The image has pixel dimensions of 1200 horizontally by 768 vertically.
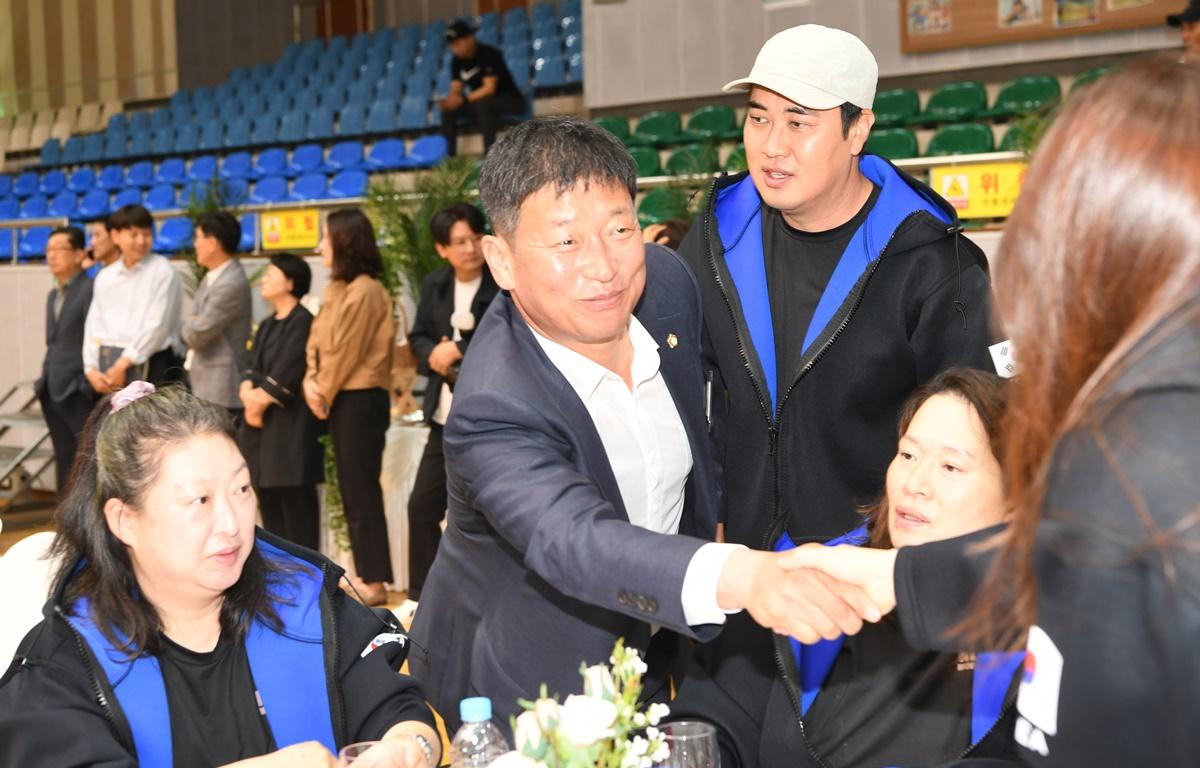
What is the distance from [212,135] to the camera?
1427 cm

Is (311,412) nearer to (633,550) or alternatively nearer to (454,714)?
(454,714)

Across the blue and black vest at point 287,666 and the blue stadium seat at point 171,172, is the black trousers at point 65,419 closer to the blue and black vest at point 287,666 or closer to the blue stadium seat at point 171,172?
the blue and black vest at point 287,666

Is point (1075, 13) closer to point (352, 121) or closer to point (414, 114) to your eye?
point (414, 114)

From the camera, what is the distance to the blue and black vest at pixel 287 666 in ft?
5.98

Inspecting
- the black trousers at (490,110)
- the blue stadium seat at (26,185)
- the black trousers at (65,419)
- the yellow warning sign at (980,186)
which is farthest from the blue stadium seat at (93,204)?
the yellow warning sign at (980,186)

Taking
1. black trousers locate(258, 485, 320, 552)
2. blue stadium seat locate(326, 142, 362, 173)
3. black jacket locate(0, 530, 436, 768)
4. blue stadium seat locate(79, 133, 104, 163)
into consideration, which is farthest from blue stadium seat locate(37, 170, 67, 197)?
black jacket locate(0, 530, 436, 768)

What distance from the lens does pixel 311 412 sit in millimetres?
5590

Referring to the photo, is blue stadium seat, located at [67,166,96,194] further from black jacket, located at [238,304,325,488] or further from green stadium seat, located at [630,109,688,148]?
black jacket, located at [238,304,325,488]

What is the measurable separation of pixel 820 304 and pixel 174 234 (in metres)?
9.34

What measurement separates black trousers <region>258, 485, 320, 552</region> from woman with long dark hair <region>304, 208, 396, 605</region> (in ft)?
1.11

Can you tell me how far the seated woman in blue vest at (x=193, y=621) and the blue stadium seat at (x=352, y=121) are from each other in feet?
36.6

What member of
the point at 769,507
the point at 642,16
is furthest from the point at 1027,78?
the point at 769,507

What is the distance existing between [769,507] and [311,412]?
11.9 ft

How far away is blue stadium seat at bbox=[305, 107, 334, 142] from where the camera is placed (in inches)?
512
